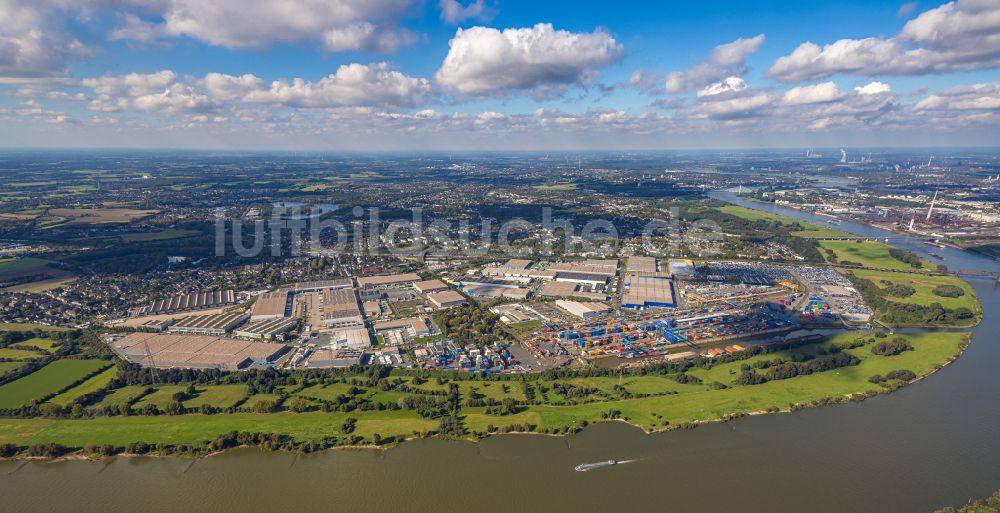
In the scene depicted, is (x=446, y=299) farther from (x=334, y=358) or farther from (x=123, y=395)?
(x=123, y=395)

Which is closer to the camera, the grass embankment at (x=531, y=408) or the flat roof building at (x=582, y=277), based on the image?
the grass embankment at (x=531, y=408)

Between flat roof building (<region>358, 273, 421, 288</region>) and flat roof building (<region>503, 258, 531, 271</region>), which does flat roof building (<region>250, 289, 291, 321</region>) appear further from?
flat roof building (<region>503, 258, 531, 271</region>)

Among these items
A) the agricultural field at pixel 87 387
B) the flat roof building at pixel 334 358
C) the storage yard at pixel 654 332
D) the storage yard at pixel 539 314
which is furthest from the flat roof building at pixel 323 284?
the storage yard at pixel 654 332

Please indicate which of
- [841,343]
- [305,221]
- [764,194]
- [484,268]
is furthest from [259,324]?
[764,194]

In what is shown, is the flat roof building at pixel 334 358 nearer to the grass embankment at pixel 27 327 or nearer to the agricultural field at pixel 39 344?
the agricultural field at pixel 39 344

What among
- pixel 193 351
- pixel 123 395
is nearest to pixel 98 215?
pixel 193 351
